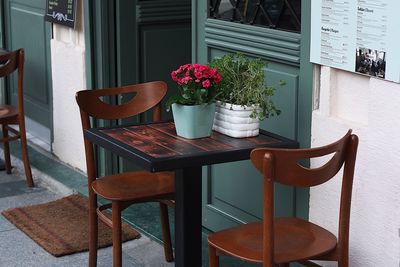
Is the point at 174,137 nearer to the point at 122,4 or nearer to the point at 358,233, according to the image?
the point at 358,233

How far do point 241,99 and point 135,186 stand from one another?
2.70 ft

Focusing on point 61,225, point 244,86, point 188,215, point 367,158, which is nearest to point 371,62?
point 367,158

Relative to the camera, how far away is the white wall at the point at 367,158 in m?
3.84

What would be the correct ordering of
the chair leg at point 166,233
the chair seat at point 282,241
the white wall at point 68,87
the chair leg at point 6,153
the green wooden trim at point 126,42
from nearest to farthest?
the chair seat at point 282,241, the chair leg at point 166,233, the green wooden trim at point 126,42, the white wall at point 68,87, the chair leg at point 6,153

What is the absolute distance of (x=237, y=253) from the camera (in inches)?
140

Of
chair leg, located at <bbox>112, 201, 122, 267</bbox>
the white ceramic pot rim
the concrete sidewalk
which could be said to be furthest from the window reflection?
the concrete sidewalk

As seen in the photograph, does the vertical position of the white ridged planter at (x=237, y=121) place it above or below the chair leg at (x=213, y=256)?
above

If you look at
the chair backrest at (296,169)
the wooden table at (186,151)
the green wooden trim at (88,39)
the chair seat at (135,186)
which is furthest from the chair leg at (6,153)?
the chair backrest at (296,169)

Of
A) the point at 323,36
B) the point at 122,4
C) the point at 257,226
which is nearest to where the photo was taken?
the point at 257,226

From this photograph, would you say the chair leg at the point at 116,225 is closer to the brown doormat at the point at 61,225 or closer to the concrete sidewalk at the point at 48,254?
the concrete sidewalk at the point at 48,254

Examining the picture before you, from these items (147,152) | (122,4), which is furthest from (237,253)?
(122,4)

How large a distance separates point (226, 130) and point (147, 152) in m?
0.46

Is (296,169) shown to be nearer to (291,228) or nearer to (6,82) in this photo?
(291,228)

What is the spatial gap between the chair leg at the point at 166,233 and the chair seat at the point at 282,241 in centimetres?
103
